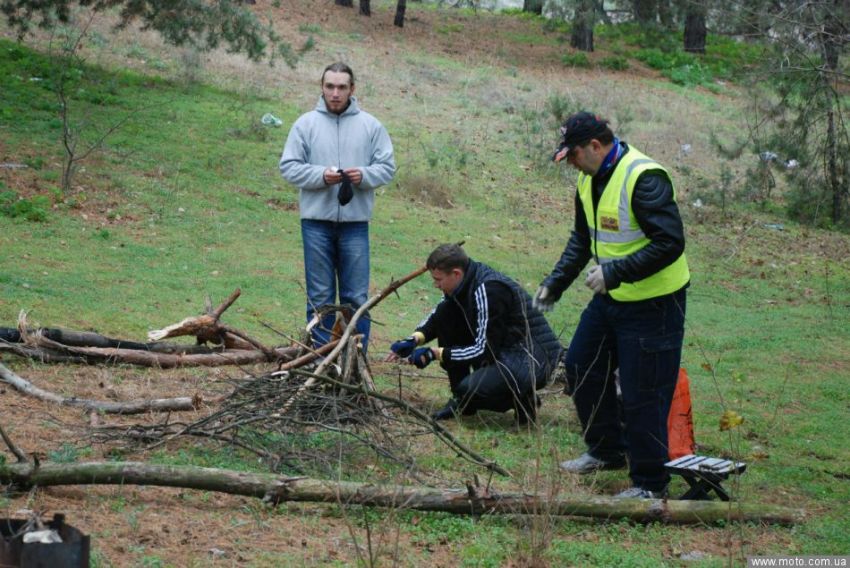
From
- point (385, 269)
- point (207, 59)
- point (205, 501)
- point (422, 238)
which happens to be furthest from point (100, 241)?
point (207, 59)

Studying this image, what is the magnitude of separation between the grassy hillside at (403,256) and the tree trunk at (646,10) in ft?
5.40

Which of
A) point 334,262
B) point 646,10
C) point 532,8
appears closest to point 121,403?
point 334,262

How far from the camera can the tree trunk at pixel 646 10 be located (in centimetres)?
2753

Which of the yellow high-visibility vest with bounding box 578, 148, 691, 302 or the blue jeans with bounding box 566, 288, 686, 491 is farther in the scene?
the blue jeans with bounding box 566, 288, 686, 491

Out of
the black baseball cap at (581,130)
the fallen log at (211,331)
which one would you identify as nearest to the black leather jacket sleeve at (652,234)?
the black baseball cap at (581,130)

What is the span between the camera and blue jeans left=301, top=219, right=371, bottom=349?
762cm

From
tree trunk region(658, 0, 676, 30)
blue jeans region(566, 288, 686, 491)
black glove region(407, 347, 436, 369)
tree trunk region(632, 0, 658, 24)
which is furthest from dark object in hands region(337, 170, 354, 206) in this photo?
tree trunk region(632, 0, 658, 24)

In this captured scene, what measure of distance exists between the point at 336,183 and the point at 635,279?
8.66ft

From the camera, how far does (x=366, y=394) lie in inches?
229

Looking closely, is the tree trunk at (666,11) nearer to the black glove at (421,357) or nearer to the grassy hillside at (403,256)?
the grassy hillside at (403,256)

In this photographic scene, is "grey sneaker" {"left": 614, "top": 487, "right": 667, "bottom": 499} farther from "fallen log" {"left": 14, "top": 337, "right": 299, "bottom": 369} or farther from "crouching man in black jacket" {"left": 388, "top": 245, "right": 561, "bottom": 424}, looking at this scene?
"fallen log" {"left": 14, "top": 337, "right": 299, "bottom": 369}

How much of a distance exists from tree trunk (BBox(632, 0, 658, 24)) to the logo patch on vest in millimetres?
23158

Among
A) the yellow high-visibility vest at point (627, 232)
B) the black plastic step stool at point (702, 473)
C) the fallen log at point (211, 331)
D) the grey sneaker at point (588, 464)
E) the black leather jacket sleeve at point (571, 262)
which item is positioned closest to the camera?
the black plastic step stool at point (702, 473)

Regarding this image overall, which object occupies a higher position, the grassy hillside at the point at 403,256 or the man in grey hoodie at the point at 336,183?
the man in grey hoodie at the point at 336,183
